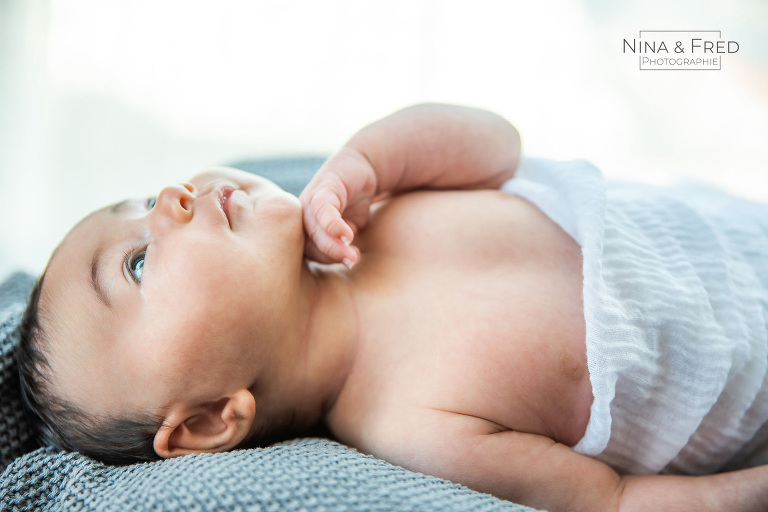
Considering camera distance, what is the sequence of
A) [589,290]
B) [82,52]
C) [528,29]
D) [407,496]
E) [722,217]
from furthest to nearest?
[528,29], [82,52], [722,217], [589,290], [407,496]

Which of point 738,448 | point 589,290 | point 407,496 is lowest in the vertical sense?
point 738,448

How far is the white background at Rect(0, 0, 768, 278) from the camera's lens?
1523mm

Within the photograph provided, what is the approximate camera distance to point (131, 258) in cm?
85

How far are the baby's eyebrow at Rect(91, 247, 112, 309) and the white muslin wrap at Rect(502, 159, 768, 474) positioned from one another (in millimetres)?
647

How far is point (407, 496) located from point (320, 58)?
1425mm

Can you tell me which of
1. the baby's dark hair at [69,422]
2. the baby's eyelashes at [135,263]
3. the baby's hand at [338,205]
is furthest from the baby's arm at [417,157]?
the baby's dark hair at [69,422]

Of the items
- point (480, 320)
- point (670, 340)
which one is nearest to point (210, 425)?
point (480, 320)

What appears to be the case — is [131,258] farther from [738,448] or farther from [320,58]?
[320,58]

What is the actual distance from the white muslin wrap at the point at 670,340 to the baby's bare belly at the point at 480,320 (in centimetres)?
5

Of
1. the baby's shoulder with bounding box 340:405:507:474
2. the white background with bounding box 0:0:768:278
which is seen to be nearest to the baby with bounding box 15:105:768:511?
the baby's shoulder with bounding box 340:405:507:474

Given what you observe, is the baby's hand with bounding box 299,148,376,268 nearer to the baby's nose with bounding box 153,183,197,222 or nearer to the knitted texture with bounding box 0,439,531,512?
the baby's nose with bounding box 153,183,197,222

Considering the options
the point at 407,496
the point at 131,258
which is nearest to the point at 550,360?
the point at 407,496

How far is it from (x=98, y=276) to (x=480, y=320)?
537mm

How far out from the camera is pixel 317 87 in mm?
1788
